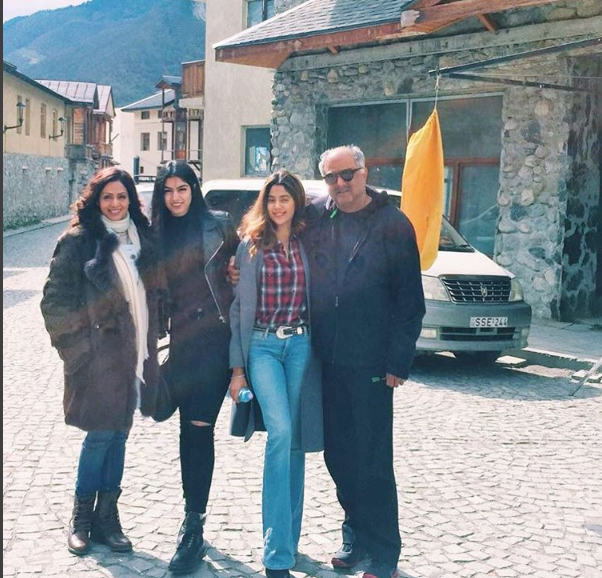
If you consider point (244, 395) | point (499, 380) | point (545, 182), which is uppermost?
point (545, 182)

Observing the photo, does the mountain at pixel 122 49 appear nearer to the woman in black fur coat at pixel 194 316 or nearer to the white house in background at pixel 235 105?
the white house in background at pixel 235 105

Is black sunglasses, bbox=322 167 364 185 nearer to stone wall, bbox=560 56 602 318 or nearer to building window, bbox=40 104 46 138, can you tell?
stone wall, bbox=560 56 602 318

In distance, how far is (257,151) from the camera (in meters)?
24.0

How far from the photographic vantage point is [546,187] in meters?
12.2

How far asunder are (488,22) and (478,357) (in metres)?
5.38

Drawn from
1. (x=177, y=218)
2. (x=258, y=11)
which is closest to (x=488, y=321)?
(x=177, y=218)

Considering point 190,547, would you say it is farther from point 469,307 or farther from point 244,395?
point 469,307

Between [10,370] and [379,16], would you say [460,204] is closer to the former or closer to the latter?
[379,16]

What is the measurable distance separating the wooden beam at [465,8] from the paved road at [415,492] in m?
5.14

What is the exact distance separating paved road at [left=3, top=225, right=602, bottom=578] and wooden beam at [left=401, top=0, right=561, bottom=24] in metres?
5.14

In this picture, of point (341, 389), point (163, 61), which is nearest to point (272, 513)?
point (341, 389)

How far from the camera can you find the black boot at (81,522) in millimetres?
4047

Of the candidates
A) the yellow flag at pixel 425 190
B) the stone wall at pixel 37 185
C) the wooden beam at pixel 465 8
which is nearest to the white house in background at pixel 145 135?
the stone wall at pixel 37 185

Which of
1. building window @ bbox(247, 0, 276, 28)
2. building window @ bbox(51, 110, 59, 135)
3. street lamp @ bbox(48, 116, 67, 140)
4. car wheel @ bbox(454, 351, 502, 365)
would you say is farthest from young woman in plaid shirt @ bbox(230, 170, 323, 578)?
building window @ bbox(51, 110, 59, 135)
